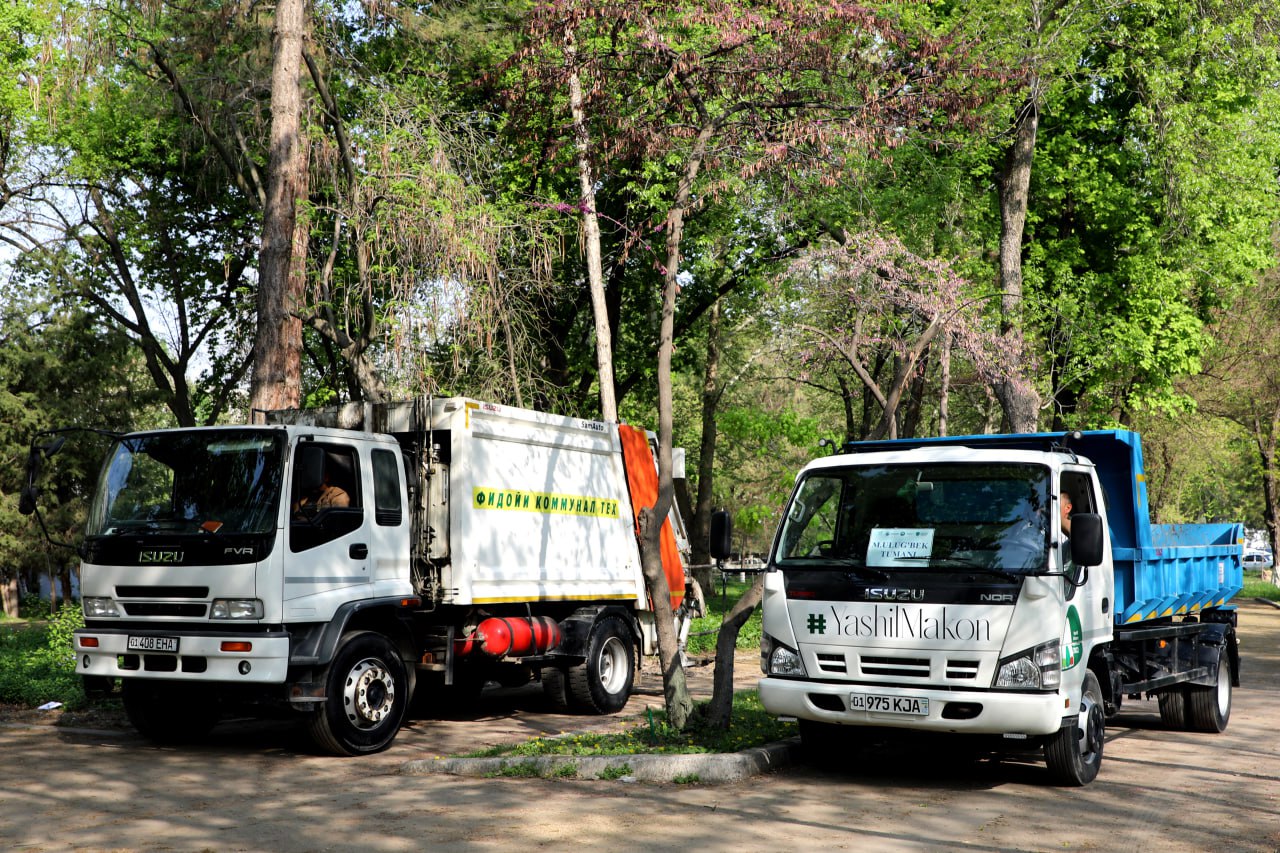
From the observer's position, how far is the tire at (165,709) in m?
10.3

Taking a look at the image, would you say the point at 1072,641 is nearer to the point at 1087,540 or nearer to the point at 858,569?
the point at 1087,540

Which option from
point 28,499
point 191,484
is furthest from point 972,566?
point 28,499

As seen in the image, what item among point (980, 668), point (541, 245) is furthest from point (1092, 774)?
point (541, 245)

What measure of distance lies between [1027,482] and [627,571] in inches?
236

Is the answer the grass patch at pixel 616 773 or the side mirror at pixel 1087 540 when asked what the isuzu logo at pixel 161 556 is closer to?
the grass patch at pixel 616 773

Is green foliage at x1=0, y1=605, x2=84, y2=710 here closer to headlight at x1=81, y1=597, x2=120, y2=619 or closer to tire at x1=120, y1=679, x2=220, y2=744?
tire at x1=120, y1=679, x2=220, y2=744

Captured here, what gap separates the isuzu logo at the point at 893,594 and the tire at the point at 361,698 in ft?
13.9

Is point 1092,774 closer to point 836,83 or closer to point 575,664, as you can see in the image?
point 575,664

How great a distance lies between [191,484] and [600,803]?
4.33 meters

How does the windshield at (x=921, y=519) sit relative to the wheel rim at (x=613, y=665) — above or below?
above

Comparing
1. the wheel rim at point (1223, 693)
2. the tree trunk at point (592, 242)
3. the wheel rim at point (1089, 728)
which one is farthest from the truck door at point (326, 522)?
the wheel rim at point (1223, 693)

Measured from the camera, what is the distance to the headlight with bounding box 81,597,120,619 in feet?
32.7

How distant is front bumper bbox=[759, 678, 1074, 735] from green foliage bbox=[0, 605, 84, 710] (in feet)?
25.4

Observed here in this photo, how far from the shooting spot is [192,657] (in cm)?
954
